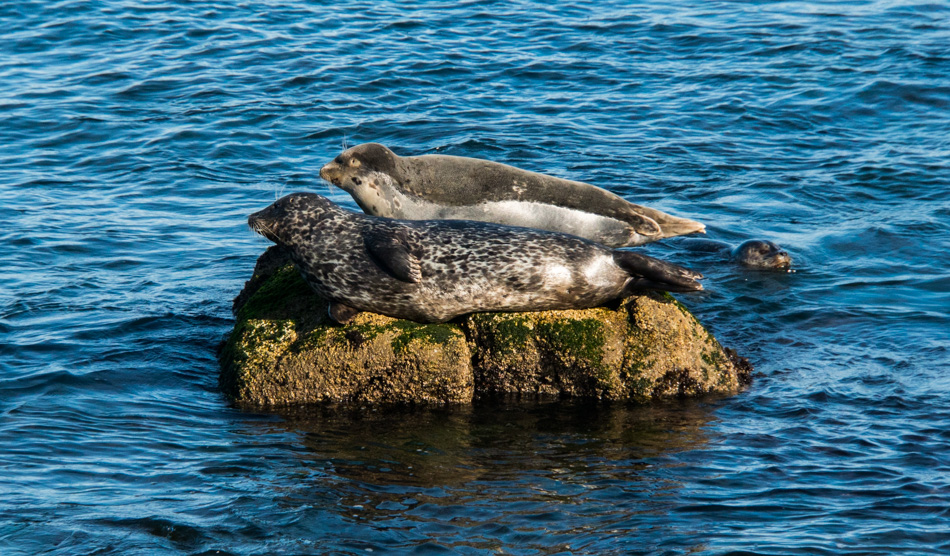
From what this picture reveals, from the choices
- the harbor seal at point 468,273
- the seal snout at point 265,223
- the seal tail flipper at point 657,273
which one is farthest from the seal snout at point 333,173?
the seal tail flipper at point 657,273

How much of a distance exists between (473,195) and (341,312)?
1.82 meters

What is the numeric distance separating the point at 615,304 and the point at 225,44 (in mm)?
13221

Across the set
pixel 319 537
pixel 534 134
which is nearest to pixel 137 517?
pixel 319 537

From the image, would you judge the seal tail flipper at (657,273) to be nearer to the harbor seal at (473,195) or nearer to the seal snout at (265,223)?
the harbor seal at (473,195)

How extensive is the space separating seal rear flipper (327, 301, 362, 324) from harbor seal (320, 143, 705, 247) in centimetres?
139

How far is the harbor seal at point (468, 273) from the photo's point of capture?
736 cm

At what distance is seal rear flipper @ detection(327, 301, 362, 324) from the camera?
7312 millimetres

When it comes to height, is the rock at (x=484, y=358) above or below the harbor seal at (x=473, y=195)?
below

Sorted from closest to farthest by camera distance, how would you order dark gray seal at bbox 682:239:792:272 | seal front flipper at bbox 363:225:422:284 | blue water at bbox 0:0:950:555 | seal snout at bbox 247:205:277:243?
blue water at bbox 0:0:950:555 → seal front flipper at bbox 363:225:422:284 → seal snout at bbox 247:205:277:243 → dark gray seal at bbox 682:239:792:272

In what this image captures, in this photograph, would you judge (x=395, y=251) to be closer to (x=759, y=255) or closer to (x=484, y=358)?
(x=484, y=358)

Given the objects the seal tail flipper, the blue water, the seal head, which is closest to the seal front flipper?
the blue water

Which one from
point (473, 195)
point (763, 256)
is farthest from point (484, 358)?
point (763, 256)

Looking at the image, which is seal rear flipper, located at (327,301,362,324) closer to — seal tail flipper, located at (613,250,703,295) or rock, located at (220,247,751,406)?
rock, located at (220,247,751,406)

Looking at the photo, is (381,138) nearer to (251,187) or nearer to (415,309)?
(251,187)
